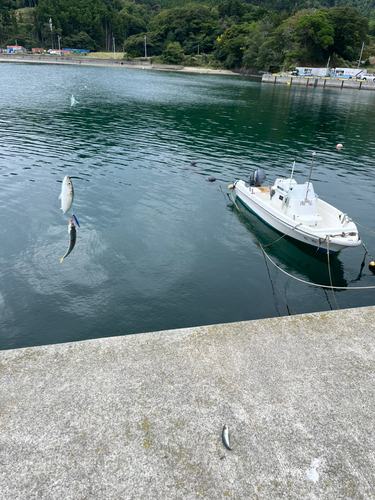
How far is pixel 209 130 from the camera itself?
42.0 m

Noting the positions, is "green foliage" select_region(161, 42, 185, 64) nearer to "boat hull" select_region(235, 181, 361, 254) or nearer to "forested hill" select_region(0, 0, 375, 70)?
"forested hill" select_region(0, 0, 375, 70)

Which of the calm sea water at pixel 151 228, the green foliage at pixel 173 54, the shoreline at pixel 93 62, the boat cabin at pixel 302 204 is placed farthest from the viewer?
the green foliage at pixel 173 54

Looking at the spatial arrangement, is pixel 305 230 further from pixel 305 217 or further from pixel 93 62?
pixel 93 62

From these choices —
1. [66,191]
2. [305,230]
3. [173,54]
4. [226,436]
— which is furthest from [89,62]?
[226,436]

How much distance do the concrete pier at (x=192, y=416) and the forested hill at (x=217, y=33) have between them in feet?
464

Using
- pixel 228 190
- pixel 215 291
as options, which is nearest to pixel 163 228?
pixel 215 291

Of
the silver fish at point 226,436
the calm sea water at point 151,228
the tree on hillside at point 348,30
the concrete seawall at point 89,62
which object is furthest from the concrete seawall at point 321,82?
the silver fish at point 226,436

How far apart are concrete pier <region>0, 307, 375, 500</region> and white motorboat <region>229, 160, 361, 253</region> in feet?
29.4

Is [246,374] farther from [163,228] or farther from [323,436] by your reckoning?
[163,228]

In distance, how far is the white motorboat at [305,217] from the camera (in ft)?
52.4

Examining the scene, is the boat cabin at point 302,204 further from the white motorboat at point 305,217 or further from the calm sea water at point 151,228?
the calm sea water at point 151,228

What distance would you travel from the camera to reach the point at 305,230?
1659cm

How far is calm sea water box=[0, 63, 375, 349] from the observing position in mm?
12516

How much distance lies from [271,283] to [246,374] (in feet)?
28.0
